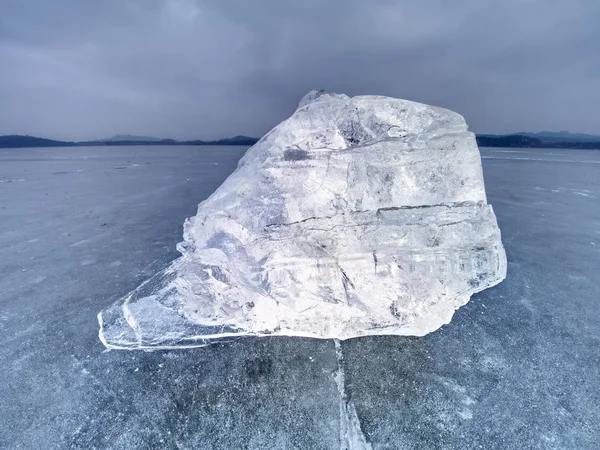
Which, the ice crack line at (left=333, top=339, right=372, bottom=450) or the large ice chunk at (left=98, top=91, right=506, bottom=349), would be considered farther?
the large ice chunk at (left=98, top=91, right=506, bottom=349)

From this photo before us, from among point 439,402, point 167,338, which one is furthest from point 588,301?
point 167,338

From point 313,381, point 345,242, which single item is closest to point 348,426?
point 313,381

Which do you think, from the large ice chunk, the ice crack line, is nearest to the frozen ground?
the ice crack line

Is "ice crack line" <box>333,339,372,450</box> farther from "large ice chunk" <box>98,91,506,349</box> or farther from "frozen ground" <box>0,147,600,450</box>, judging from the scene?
"large ice chunk" <box>98,91,506,349</box>

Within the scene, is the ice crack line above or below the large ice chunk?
below

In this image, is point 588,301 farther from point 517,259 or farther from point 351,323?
point 351,323

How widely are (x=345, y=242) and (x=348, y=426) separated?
5.35 ft

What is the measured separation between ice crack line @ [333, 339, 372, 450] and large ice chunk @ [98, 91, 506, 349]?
0.63 metres

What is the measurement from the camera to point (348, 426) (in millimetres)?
1899

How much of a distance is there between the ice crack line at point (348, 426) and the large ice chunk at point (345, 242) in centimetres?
63

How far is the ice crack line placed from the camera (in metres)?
1.79

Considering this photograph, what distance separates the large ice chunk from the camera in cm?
289

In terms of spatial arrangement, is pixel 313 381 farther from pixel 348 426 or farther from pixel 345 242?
pixel 345 242

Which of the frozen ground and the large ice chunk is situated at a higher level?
the large ice chunk
